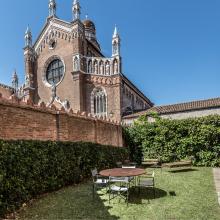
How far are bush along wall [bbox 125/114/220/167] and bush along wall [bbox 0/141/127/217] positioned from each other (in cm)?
628

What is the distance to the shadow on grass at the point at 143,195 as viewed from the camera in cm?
754

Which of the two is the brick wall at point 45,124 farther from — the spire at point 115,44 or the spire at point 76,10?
the spire at point 76,10

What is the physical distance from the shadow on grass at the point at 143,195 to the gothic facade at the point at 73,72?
16.1 m

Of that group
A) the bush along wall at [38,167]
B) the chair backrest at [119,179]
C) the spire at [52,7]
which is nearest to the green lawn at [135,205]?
the bush along wall at [38,167]

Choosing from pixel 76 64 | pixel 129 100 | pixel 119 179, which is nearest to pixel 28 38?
pixel 76 64

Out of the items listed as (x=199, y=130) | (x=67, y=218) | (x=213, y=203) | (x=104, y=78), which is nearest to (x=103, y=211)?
(x=67, y=218)

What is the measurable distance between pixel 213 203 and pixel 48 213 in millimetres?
4699

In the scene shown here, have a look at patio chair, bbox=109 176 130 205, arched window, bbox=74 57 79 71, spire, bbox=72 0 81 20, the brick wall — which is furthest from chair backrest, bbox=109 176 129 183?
spire, bbox=72 0 81 20

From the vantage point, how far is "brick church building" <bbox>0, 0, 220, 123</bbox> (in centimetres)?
2483

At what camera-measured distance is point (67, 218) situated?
19.5 ft

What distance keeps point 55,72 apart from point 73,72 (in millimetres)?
3910

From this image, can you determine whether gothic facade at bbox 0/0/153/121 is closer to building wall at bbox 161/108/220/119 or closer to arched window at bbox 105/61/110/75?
arched window at bbox 105/61/110/75

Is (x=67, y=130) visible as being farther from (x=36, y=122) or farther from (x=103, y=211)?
(x=103, y=211)

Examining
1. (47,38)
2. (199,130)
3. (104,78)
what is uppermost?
(47,38)
